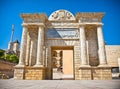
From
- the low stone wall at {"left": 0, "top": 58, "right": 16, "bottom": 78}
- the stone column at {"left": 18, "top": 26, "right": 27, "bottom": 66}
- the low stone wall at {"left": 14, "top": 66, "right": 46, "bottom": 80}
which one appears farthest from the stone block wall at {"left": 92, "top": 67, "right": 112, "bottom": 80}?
the low stone wall at {"left": 0, "top": 58, "right": 16, "bottom": 78}

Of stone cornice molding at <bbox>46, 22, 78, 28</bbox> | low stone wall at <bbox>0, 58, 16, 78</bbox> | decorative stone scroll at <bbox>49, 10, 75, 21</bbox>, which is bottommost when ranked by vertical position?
low stone wall at <bbox>0, 58, 16, 78</bbox>

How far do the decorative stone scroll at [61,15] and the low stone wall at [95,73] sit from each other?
733 cm

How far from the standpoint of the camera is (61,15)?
17219mm

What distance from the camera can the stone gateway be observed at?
14141 mm

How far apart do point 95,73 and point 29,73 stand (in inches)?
298

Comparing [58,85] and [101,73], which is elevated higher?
[58,85]

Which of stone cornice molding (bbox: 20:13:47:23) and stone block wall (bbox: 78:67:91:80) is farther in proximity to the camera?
stone cornice molding (bbox: 20:13:47:23)

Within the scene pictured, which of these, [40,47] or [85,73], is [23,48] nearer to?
[40,47]

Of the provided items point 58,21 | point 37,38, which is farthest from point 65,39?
point 37,38

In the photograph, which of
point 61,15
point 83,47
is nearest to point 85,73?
point 83,47

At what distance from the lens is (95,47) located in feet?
52.6

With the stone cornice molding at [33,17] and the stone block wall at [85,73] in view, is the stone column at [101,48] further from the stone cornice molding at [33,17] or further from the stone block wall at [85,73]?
the stone cornice molding at [33,17]

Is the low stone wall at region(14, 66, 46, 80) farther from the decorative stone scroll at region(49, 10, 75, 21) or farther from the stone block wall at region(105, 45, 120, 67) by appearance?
the stone block wall at region(105, 45, 120, 67)

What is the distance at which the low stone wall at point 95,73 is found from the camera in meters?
13.8
